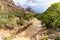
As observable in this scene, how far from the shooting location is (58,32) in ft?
57.6

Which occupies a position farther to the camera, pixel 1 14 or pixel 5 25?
pixel 1 14

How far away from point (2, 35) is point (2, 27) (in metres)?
2.36

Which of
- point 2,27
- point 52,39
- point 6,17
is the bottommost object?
point 52,39

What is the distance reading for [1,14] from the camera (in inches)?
1019

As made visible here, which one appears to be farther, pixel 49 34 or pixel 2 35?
pixel 2 35

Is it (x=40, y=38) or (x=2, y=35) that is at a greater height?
(x=2, y=35)

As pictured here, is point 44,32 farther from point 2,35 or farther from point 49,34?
point 2,35

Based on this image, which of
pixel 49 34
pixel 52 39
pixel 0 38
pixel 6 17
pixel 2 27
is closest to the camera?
pixel 52 39

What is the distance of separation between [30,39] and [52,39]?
2560mm

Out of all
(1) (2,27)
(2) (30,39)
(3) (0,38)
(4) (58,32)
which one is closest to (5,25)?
(1) (2,27)

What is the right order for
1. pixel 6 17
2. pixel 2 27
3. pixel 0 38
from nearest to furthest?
pixel 0 38
pixel 2 27
pixel 6 17

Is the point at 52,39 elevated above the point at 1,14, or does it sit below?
below

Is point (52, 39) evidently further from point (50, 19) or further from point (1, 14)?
point (1, 14)

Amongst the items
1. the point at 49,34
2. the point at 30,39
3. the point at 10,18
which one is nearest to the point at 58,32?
the point at 49,34
